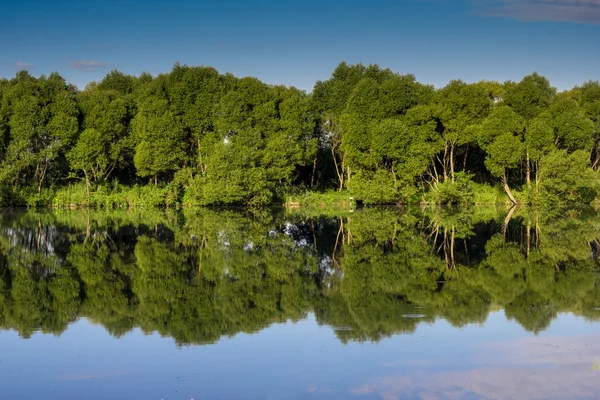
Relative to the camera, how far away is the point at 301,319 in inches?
526

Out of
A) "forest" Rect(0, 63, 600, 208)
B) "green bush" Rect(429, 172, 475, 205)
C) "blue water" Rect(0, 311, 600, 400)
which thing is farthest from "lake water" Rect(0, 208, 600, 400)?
"green bush" Rect(429, 172, 475, 205)

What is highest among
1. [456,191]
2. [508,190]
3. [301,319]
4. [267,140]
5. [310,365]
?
[267,140]

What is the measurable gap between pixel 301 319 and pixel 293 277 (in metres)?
4.54

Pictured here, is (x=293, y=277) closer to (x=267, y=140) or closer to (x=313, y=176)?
(x=267, y=140)

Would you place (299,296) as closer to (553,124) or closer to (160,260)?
(160,260)

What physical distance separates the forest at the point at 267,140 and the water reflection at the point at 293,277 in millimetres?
18725

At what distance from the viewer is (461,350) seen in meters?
11.1

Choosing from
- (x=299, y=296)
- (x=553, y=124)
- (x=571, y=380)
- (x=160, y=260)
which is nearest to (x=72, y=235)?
(x=160, y=260)

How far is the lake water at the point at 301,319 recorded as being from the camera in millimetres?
9672

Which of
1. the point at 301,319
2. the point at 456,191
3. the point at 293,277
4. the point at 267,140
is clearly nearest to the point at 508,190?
the point at 456,191

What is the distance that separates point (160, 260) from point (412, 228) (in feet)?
44.8

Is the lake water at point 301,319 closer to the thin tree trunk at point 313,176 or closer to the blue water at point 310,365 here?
the blue water at point 310,365

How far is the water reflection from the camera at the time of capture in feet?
43.9

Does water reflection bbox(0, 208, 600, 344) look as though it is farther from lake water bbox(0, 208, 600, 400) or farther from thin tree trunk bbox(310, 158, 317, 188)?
thin tree trunk bbox(310, 158, 317, 188)
